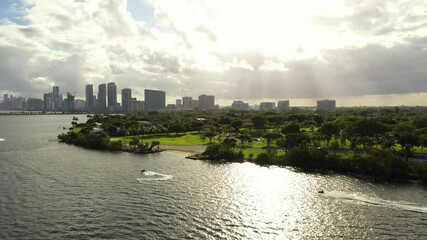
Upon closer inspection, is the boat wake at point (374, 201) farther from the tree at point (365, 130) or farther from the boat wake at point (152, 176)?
the tree at point (365, 130)

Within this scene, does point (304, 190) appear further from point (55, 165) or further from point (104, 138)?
point (104, 138)

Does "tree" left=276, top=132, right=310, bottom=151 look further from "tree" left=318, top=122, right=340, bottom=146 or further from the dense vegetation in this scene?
"tree" left=318, top=122, right=340, bottom=146

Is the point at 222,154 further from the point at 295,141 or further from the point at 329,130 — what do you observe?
the point at 329,130

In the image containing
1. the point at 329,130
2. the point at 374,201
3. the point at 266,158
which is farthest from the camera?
the point at 329,130

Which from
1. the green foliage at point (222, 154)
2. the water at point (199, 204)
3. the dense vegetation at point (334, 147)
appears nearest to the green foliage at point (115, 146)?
the dense vegetation at point (334, 147)

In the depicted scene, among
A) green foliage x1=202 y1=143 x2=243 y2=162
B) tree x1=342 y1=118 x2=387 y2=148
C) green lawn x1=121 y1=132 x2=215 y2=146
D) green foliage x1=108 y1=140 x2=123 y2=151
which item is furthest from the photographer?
green lawn x1=121 y1=132 x2=215 y2=146

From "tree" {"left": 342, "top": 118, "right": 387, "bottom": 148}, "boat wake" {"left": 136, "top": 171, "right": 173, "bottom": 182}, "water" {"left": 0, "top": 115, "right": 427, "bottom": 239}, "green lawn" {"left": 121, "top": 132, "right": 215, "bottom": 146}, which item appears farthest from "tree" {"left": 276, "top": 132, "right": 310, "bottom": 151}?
"green lawn" {"left": 121, "top": 132, "right": 215, "bottom": 146}

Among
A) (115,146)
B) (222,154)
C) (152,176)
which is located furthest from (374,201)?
(115,146)
